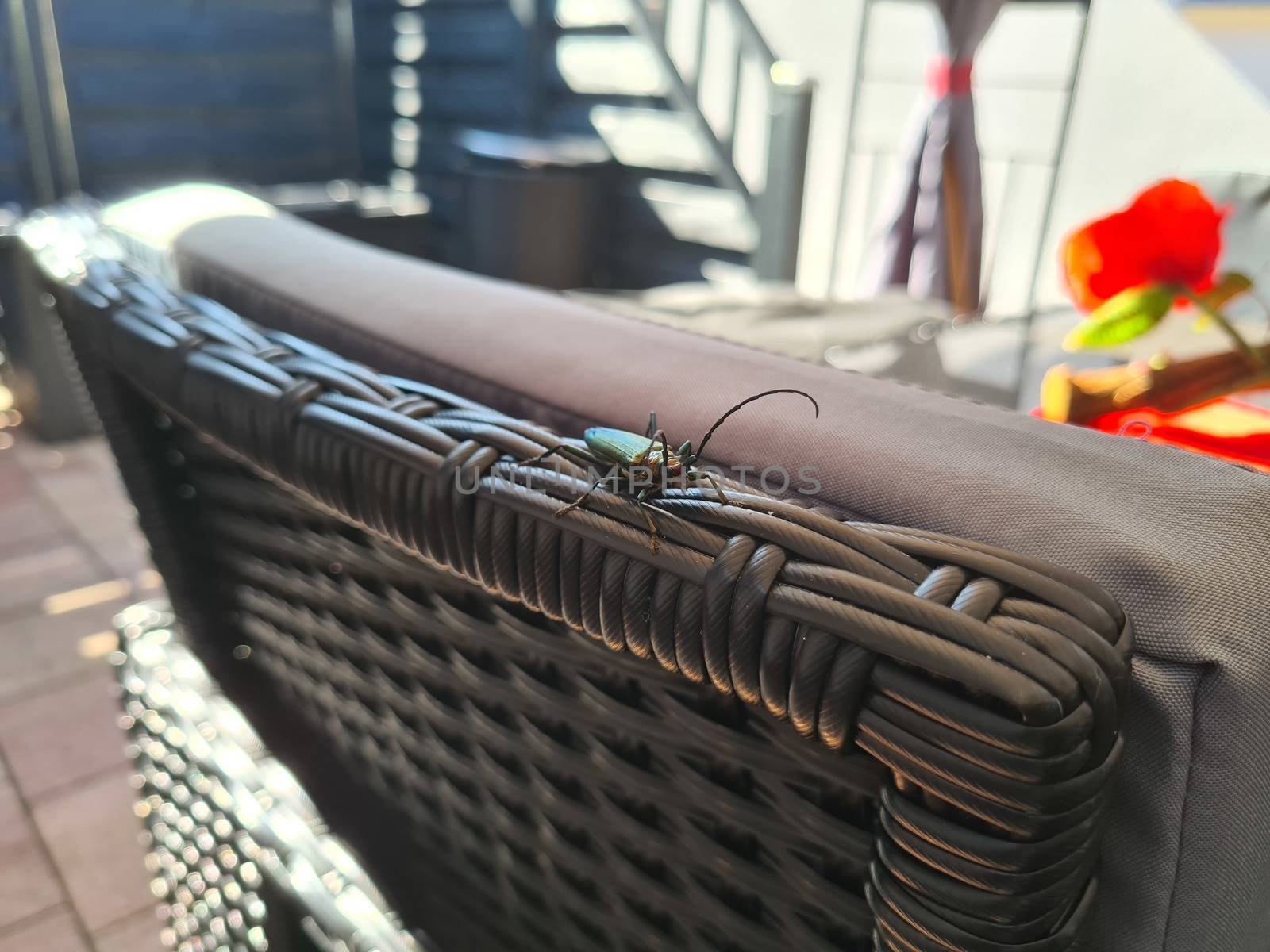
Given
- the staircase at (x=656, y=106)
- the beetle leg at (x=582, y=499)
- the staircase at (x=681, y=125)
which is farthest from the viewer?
the staircase at (x=681, y=125)

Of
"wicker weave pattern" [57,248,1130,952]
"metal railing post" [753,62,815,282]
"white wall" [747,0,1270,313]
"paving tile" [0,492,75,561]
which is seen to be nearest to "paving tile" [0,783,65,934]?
"wicker weave pattern" [57,248,1130,952]

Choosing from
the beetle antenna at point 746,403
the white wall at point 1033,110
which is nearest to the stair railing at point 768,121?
the white wall at point 1033,110

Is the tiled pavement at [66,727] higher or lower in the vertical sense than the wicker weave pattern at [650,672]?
lower

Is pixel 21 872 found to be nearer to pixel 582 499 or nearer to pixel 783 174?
pixel 582 499

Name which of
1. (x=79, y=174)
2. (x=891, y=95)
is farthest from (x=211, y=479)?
(x=79, y=174)

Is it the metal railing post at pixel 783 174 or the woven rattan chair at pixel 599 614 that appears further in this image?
the metal railing post at pixel 783 174

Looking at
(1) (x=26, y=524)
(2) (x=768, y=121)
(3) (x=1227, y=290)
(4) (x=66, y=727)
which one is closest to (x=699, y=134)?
(2) (x=768, y=121)

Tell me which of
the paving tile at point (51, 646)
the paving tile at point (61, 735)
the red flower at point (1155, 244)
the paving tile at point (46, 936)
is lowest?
the paving tile at point (51, 646)

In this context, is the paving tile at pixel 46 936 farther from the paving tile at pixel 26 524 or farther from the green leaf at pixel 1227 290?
the green leaf at pixel 1227 290
